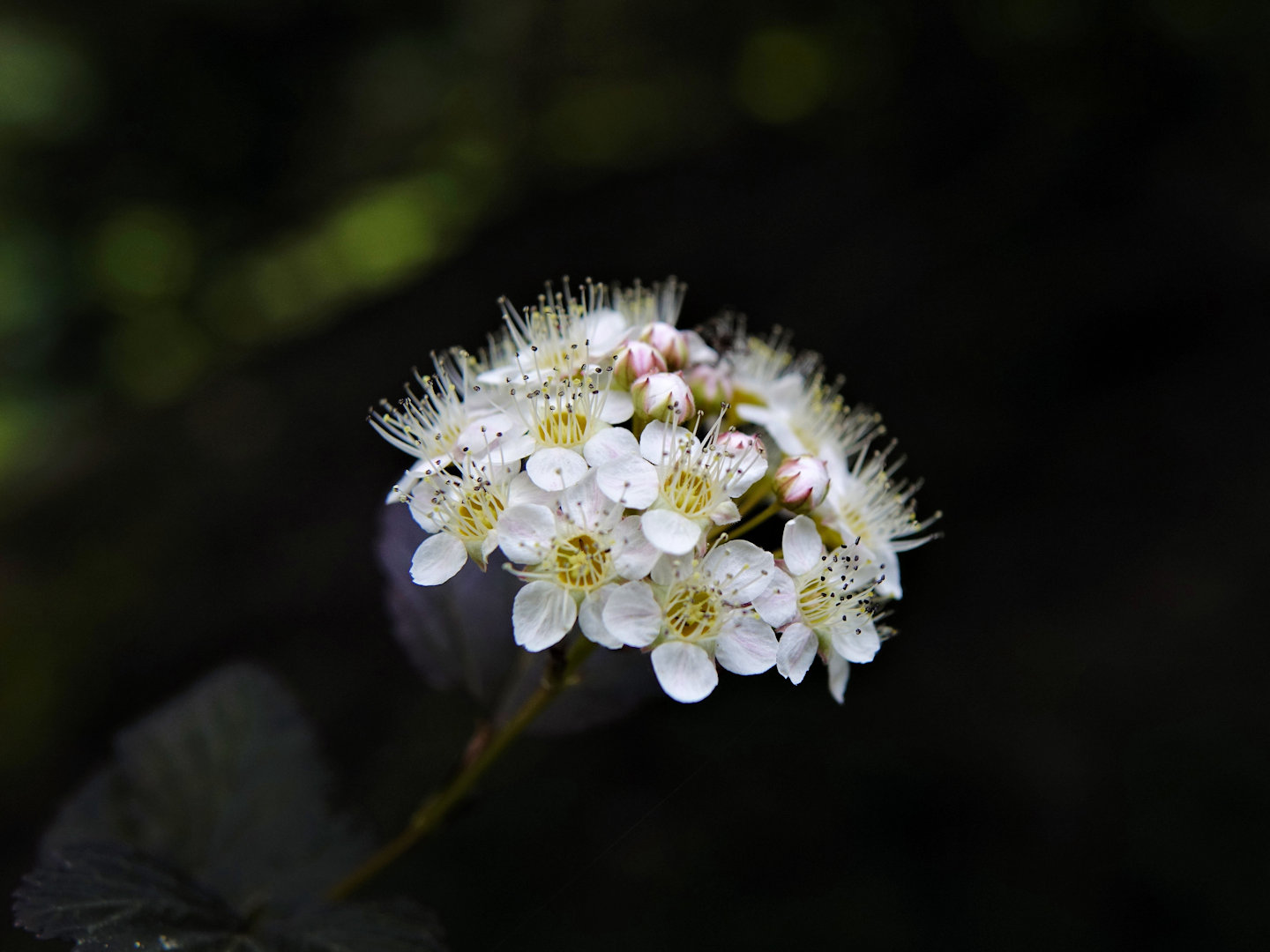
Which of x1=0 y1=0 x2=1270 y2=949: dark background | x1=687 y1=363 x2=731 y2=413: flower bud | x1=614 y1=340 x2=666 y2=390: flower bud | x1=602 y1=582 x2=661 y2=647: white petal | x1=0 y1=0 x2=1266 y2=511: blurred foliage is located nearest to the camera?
x1=602 y1=582 x2=661 y2=647: white petal

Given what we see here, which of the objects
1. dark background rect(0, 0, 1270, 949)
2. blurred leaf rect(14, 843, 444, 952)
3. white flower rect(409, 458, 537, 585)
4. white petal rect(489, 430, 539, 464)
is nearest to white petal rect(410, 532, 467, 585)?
white flower rect(409, 458, 537, 585)

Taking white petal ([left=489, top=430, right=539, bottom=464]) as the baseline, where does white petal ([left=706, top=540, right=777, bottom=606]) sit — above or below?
below

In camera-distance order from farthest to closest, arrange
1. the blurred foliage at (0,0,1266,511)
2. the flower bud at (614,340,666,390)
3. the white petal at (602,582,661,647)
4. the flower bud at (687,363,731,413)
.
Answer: the blurred foliage at (0,0,1266,511), the flower bud at (687,363,731,413), the flower bud at (614,340,666,390), the white petal at (602,582,661,647)

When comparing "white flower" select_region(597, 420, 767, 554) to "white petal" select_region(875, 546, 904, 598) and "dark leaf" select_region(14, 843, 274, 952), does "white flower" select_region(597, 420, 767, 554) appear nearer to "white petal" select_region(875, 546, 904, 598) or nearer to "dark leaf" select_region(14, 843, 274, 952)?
"white petal" select_region(875, 546, 904, 598)

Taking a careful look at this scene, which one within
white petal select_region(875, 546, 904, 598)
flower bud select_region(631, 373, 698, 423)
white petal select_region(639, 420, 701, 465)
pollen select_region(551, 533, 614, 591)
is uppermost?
flower bud select_region(631, 373, 698, 423)

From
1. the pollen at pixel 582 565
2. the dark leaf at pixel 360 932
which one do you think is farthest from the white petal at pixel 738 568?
the dark leaf at pixel 360 932

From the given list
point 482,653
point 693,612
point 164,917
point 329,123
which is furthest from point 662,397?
point 329,123

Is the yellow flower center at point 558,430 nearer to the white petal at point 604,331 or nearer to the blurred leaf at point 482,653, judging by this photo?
the white petal at point 604,331

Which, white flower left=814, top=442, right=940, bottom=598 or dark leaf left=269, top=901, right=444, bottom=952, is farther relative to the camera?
white flower left=814, top=442, right=940, bottom=598
